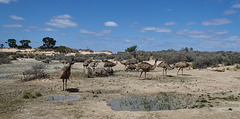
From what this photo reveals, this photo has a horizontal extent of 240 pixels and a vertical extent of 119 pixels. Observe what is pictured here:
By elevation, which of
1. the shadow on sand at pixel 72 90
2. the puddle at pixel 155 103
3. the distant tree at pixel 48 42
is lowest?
the puddle at pixel 155 103

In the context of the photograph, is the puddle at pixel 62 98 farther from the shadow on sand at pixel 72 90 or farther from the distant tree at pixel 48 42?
the distant tree at pixel 48 42

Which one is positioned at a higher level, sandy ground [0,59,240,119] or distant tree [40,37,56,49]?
distant tree [40,37,56,49]

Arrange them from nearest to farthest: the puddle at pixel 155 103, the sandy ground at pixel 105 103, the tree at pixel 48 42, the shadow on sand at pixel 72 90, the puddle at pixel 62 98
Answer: the sandy ground at pixel 105 103, the puddle at pixel 155 103, the puddle at pixel 62 98, the shadow on sand at pixel 72 90, the tree at pixel 48 42

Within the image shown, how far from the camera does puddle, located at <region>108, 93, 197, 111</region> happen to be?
33.6 ft

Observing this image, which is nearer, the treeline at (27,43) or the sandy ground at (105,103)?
the sandy ground at (105,103)

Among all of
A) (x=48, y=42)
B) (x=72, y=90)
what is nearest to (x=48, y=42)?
(x=48, y=42)

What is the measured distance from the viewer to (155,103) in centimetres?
1112

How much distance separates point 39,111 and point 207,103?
8.21 m

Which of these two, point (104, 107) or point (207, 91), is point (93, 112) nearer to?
point (104, 107)

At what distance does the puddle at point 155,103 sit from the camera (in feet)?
33.6

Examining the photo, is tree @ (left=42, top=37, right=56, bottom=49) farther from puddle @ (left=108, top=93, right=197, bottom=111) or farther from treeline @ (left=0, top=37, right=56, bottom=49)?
puddle @ (left=108, top=93, right=197, bottom=111)

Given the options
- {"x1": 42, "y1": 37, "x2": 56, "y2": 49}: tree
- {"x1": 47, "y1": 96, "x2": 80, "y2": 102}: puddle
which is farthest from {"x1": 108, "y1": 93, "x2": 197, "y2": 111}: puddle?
{"x1": 42, "y1": 37, "x2": 56, "y2": 49}: tree

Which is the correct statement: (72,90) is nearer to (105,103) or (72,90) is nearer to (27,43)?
(105,103)

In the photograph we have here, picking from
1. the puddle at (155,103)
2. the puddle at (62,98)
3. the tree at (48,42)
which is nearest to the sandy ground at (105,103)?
the puddle at (62,98)
